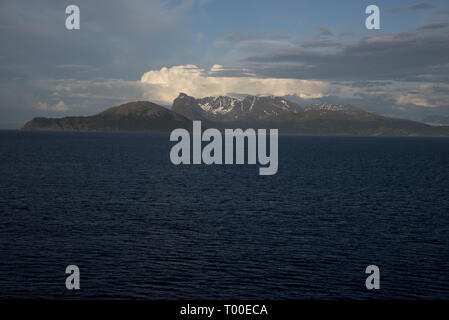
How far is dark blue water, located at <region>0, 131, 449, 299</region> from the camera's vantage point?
4275cm

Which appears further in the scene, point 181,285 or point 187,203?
point 187,203

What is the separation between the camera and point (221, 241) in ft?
188

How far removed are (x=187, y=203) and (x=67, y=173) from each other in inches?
2430

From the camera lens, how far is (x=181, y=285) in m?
42.7

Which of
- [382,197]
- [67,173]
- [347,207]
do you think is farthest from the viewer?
[67,173]

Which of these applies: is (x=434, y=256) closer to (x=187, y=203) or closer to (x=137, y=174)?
(x=187, y=203)

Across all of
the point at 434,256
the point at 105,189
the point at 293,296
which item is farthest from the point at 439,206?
the point at 105,189

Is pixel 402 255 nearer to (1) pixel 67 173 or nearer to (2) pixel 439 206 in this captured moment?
(2) pixel 439 206

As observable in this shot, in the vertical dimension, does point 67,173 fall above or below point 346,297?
above

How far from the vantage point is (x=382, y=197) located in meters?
94.6

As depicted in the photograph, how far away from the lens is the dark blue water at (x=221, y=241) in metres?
42.8

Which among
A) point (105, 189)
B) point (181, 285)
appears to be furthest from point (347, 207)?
point (105, 189)

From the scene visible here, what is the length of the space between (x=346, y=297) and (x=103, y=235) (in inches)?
1350

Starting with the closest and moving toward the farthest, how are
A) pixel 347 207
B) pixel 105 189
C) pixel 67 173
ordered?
pixel 347 207 → pixel 105 189 → pixel 67 173
